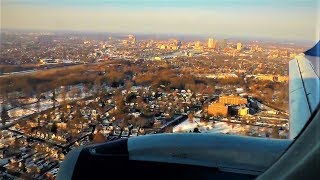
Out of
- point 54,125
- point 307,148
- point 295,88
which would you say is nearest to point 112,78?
point 54,125

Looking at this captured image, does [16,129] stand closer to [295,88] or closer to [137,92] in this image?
[137,92]

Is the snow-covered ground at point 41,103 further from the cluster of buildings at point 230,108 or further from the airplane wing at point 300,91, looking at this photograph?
the airplane wing at point 300,91

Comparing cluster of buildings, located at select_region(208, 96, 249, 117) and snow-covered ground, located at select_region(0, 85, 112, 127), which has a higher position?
cluster of buildings, located at select_region(208, 96, 249, 117)

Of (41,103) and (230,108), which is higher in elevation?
(230,108)

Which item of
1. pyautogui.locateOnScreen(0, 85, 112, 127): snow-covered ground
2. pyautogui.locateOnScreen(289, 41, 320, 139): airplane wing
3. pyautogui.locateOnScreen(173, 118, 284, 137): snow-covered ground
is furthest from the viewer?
pyautogui.locateOnScreen(0, 85, 112, 127): snow-covered ground

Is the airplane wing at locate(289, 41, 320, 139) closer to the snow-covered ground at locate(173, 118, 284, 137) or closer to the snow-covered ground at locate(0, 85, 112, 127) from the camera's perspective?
the snow-covered ground at locate(173, 118, 284, 137)

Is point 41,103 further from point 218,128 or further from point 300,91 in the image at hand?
point 300,91

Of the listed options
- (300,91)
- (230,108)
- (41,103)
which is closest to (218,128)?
(230,108)

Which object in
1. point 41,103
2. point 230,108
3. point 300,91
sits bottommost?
point 41,103

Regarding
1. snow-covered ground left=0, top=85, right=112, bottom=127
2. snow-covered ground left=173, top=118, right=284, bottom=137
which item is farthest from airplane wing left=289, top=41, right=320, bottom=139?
snow-covered ground left=0, top=85, right=112, bottom=127

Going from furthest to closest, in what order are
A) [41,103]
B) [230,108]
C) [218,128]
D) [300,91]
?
[41,103], [230,108], [218,128], [300,91]

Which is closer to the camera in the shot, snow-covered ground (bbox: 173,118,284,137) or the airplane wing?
the airplane wing
